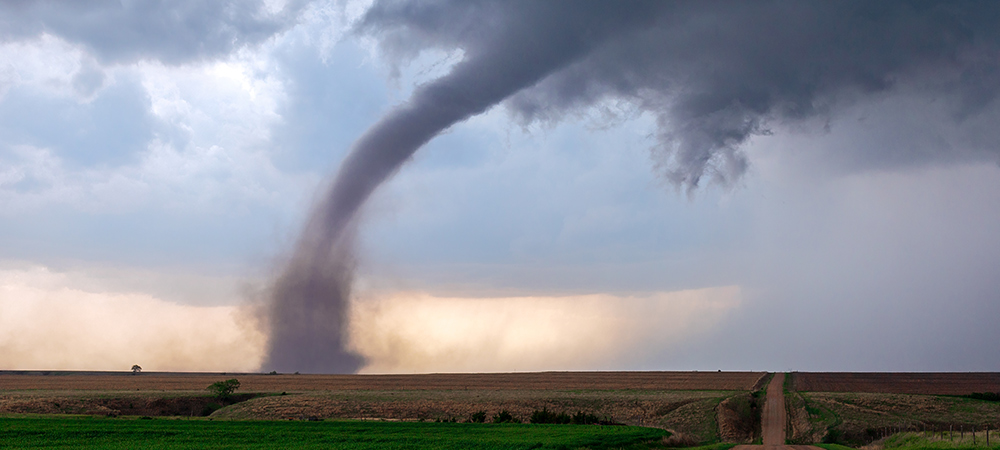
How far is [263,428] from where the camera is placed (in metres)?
57.8

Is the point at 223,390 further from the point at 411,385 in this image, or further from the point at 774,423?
the point at 774,423

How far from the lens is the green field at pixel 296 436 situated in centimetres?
4409

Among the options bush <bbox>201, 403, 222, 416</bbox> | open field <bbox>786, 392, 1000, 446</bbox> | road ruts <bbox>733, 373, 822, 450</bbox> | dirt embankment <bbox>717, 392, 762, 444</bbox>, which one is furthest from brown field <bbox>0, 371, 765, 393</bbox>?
open field <bbox>786, 392, 1000, 446</bbox>

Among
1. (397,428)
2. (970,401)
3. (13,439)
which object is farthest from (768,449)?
(970,401)

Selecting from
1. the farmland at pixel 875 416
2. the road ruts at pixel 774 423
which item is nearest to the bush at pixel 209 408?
the road ruts at pixel 774 423

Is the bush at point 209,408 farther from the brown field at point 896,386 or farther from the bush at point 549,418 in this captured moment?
the brown field at point 896,386

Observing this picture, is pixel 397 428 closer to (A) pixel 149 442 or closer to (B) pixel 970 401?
(A) pixel 149 442

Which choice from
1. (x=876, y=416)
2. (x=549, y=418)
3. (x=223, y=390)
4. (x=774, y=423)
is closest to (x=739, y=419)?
(x=774, y=423)

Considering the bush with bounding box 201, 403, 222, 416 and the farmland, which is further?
the bush with bounding box 201, 403, 222, 416

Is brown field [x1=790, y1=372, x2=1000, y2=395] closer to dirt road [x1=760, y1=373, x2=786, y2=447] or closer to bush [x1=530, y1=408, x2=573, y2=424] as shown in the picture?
dirt road [x1=760, y1=373, x2=786, y2=447]

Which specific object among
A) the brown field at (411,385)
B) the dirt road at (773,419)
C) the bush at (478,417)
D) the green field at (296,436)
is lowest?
the brown field at (411,385)

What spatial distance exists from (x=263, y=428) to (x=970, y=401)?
87627 mm

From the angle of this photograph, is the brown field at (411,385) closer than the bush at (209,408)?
No

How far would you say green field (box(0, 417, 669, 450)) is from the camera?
1736 inches
